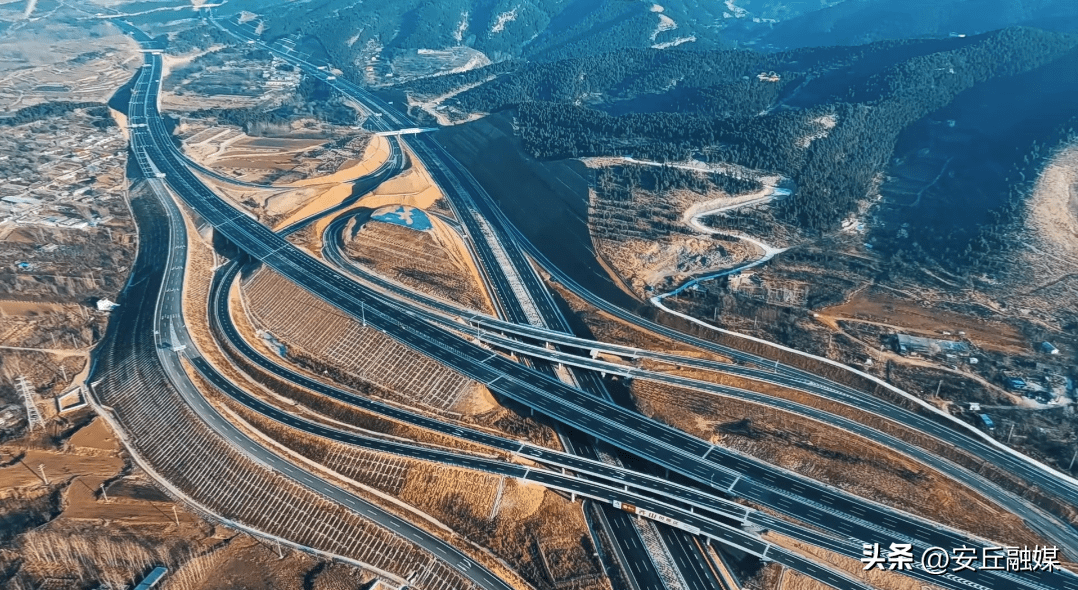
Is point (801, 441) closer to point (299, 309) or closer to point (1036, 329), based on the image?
point (1036, 329)

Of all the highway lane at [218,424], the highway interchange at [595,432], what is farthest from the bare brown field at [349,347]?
the highway lane at [218,424]

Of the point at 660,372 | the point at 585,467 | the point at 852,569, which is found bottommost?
the point at 585,467

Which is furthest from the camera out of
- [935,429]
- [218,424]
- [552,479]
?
[935,429]

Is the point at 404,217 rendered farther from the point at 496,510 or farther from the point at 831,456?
the point at 831,456

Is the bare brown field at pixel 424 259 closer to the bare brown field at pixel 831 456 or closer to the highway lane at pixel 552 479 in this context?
the highway lane at pixel 552 479

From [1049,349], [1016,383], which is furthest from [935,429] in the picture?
[1049,349]

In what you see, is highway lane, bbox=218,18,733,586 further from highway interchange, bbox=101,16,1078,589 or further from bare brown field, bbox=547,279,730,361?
bare brown field, bbox=547,279,730,361

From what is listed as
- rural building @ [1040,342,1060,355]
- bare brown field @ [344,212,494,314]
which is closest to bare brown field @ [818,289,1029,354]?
rural building @ [1040,342,1060,355]
